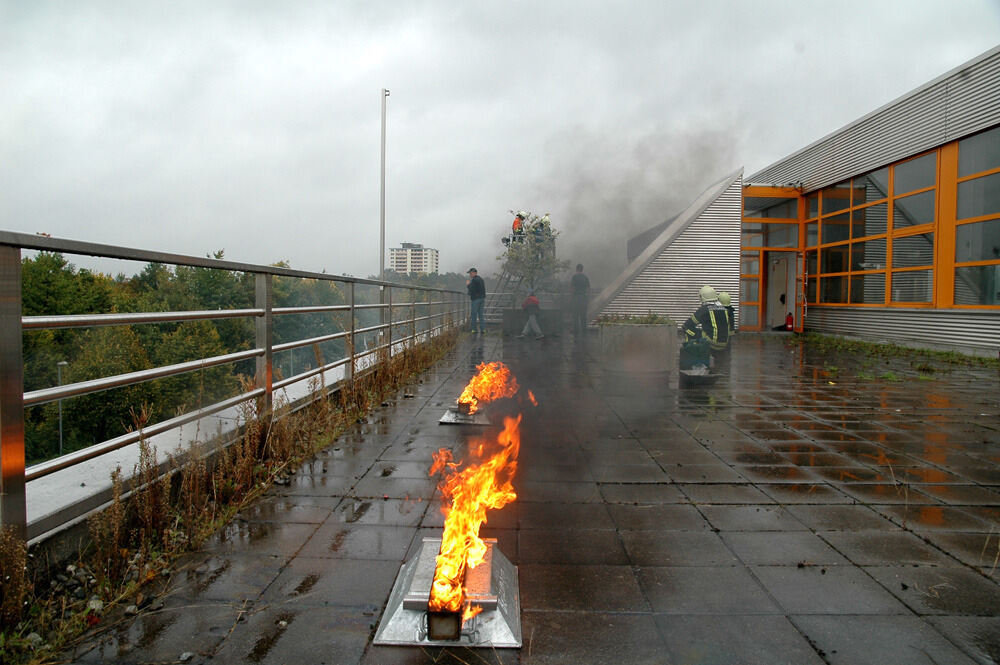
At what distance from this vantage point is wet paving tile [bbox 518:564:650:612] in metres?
2.56

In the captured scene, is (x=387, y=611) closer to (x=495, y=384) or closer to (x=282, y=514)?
(x=282, y=514)

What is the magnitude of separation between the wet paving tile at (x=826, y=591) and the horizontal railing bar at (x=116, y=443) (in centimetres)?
298

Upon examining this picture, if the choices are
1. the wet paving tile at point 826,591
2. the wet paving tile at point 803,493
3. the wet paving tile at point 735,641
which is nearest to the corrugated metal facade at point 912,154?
the wet paving tile at point 803,493

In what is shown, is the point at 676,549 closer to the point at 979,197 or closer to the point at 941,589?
the point at 941,589

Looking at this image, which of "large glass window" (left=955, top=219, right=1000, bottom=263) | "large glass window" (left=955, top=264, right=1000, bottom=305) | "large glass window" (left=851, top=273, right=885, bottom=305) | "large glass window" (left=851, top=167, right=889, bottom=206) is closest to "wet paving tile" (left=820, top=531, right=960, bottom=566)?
"large glass window" (left=955, top=264, right=1000, bottom=305)

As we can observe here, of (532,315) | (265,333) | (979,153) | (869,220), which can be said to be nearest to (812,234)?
Answer: (869,220)

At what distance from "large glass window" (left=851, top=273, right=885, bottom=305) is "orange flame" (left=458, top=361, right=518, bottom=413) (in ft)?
37.3

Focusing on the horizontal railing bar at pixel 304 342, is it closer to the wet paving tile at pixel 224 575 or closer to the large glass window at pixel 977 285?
the wet paving tile at pixel 224 575

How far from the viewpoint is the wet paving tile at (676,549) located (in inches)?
118

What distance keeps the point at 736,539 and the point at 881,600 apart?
0.75 m

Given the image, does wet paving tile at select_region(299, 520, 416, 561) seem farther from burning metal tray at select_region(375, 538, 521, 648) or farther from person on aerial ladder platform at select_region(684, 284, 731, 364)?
person on aerial ladder platform at select_region(684, 284, 731, 364)

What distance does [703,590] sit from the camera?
270 cm

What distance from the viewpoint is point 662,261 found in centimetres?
1919

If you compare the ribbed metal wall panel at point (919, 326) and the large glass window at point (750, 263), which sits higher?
the large glass window at point (750, 263)
